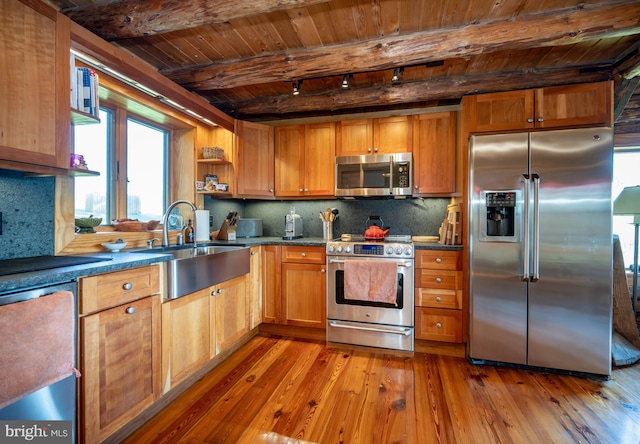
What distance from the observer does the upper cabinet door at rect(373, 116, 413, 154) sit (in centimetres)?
297

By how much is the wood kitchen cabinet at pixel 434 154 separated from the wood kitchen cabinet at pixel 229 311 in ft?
6.44

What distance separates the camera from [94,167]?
2.14m

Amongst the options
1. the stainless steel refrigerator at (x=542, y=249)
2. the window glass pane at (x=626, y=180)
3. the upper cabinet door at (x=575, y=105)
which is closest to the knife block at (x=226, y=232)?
the stainless steel refrigerator at (x=542, y=249)

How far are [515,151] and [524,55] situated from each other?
0.74m

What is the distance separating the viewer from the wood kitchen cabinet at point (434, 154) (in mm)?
2869

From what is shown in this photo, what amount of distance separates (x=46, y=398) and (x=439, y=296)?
2.58m

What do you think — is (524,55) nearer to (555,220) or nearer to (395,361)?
(555,220)

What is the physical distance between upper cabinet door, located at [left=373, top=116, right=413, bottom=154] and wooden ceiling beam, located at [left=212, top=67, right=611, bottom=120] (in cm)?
19

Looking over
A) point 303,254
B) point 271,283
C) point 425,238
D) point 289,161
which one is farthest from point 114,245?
point 425,238

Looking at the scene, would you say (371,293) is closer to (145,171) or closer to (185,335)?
(185,335)

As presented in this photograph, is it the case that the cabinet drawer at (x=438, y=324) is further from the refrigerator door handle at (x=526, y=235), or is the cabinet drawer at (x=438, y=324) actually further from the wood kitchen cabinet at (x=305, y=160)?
the wood kitchen cabinet at (x=305, y=160)

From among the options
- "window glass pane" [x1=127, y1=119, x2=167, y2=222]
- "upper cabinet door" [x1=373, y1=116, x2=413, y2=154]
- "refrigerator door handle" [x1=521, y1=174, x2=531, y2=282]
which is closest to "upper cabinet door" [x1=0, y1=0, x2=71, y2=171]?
"window glass pane" [x1=127, y1=119, x2=167, y2=222]

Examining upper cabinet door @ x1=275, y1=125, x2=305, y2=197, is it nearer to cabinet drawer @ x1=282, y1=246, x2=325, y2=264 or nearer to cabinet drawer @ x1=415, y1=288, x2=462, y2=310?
cabinet drawer @ x1=282, y1=246, x2=325, y2=264

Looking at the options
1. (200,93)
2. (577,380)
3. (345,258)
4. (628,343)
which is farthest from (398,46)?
Answer: (628,343)
